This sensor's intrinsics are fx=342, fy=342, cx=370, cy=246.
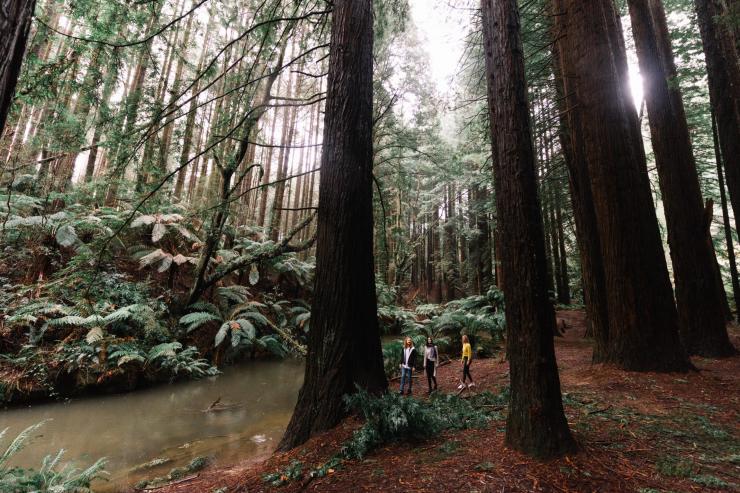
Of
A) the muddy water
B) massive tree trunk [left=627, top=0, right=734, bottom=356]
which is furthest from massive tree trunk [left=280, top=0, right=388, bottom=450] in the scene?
massive tree trunk [left=627, top=0, right=734, bottom=356]

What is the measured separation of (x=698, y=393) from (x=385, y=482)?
449 centimetres

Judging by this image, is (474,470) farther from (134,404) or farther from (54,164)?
(54,164)

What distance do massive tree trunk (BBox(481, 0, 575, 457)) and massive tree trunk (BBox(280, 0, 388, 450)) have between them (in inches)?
67.7

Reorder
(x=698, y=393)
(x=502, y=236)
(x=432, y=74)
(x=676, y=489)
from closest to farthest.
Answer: (x=676, y=489) → (x=502, y=236) → (x=698, y=393) → (x=432, y=74)

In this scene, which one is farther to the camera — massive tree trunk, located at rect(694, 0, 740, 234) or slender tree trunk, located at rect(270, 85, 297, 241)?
slender tree trunk, located at rect(270, 85, 297, 241)

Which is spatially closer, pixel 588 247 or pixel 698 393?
pixel 698 393

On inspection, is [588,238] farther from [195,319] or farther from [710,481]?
[195,319]

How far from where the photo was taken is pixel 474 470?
279cm

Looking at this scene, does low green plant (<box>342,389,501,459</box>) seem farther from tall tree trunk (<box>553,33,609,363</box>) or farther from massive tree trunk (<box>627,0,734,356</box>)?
massive tree trunk (<box>627,0,734,356</box>)

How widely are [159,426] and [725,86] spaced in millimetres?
13299

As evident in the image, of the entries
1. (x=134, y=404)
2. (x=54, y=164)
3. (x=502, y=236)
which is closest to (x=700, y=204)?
(x=502, y=236)

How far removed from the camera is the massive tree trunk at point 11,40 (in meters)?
1.27

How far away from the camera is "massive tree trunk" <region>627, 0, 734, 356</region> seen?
22.3 feet

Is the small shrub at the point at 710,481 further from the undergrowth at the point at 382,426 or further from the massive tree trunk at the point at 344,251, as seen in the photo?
the massive tree trunk at the point at 344,251
